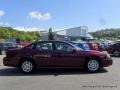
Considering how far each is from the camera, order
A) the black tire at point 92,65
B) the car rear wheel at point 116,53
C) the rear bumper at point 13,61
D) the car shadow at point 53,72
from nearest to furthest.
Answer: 1. the car shadow at point 53,72
2. the black tire at point 92,65
3. the rear bumper at point 13,61
4. the car rear wheel at point 116,53

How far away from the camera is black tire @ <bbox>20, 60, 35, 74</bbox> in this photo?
13.6 m

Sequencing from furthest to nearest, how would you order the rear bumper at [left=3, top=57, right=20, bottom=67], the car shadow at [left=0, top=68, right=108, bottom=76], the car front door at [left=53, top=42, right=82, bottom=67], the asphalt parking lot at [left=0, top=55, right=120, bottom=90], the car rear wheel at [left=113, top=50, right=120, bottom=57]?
the car rear wheel at [left=113, top=50, right=120, bottom=57], the rear bumper at [left=3, top=57, right=20, bottom=67], the car front door at [left=53, top=42, right=82, bottom=67], the car shadow at [left=0, top=68, right=108, bottom=76], the asphalt parking lot at [left=0, top=55, right=120, bottom=90]

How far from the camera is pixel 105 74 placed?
12.7 metres

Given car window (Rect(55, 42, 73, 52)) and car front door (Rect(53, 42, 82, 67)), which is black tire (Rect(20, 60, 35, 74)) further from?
car window (Rect(55, 42, 73, 52))

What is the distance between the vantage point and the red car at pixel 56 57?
530 inches

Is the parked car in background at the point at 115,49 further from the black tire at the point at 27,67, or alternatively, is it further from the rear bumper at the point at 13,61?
the rear bumper at the point at 13,61

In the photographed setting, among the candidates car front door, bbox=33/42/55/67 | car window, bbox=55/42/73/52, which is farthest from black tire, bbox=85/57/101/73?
car front door, bbox=33/42/55/67

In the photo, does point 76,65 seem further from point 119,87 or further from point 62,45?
→ point 119,87

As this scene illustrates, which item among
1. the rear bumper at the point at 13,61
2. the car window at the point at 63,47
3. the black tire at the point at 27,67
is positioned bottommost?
the black tire at the point at 27,67

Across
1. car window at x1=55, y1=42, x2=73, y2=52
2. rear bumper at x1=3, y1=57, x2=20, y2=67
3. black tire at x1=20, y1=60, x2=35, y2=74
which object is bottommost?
black tire at x1=20, y1=60, x2=35, y2=74

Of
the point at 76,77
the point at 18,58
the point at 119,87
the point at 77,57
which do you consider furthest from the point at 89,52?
the point at 119,87

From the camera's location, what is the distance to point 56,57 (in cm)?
1350

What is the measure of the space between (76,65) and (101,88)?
4.16 meters

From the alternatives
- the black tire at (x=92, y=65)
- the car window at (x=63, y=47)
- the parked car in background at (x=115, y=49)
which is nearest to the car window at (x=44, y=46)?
the car window at (x=63, y=47)
